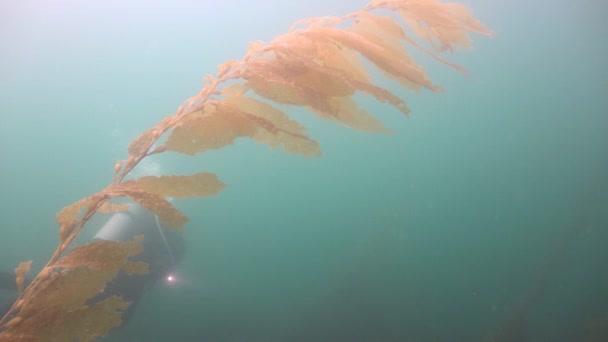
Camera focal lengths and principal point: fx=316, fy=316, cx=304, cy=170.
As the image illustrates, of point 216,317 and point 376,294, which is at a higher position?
point 376,294

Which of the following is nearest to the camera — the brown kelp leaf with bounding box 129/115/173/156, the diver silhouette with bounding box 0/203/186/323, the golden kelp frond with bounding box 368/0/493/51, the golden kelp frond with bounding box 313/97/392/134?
the brown kelp leaf with bounding box 129/115/173/156

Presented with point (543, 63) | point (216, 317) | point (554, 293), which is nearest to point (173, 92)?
point (216, 317)

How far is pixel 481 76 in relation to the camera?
67.4 ft

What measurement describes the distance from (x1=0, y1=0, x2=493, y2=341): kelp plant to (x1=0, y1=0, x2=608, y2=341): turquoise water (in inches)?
371

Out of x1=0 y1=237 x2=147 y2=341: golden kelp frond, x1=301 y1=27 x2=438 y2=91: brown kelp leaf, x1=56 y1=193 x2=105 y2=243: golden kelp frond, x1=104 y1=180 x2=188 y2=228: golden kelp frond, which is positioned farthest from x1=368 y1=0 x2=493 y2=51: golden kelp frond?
x1=0 y1=237 x2=147 y2=341: golden kelp frond

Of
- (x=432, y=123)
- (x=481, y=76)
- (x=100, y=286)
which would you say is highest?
(x=481, y=76)

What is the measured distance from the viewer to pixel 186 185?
1.01 m

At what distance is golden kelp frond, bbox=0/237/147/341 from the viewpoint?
83cm

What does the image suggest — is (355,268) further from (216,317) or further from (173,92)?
(173,92)

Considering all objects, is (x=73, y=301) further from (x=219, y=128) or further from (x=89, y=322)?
(x=219, y=128)

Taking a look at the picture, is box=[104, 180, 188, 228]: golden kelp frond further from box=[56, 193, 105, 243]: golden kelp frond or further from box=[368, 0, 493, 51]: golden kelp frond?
box=[368, 0, 493, 51]: golden kelp frond

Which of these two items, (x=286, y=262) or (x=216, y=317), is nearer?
(x=216, y=317)

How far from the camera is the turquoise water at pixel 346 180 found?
1121 centimetres

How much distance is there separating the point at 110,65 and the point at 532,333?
23.2 metres
